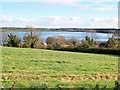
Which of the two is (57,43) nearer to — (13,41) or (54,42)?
(54,42)

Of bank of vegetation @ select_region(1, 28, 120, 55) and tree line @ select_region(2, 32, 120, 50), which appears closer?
bank of vegetation @ select_region(1, 28, 120, 55)

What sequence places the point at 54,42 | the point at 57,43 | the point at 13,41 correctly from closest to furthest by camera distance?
the point at 13,41
the point at 57,43
the point at 54,42

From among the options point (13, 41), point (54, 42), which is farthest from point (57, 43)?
point (13, 41)

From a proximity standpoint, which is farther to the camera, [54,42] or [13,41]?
[54,42]

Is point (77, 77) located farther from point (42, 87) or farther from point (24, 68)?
point (42, 87)

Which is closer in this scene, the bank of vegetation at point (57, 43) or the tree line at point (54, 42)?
the bank of vegetation at point (57, 43)

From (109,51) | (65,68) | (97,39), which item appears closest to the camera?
(65,68)

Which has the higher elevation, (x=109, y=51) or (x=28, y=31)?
(x=28, y=31)

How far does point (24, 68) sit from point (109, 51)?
47.3ft

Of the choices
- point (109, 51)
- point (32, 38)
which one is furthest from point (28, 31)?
point (109, 51)

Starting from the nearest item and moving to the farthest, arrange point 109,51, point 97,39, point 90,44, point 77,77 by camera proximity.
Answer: point 77,77
point 109,51
point 90,44
point 97,39

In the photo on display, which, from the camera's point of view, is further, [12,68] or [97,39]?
[97,39]

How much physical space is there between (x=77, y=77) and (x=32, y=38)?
19.8m

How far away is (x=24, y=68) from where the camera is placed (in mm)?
9375
